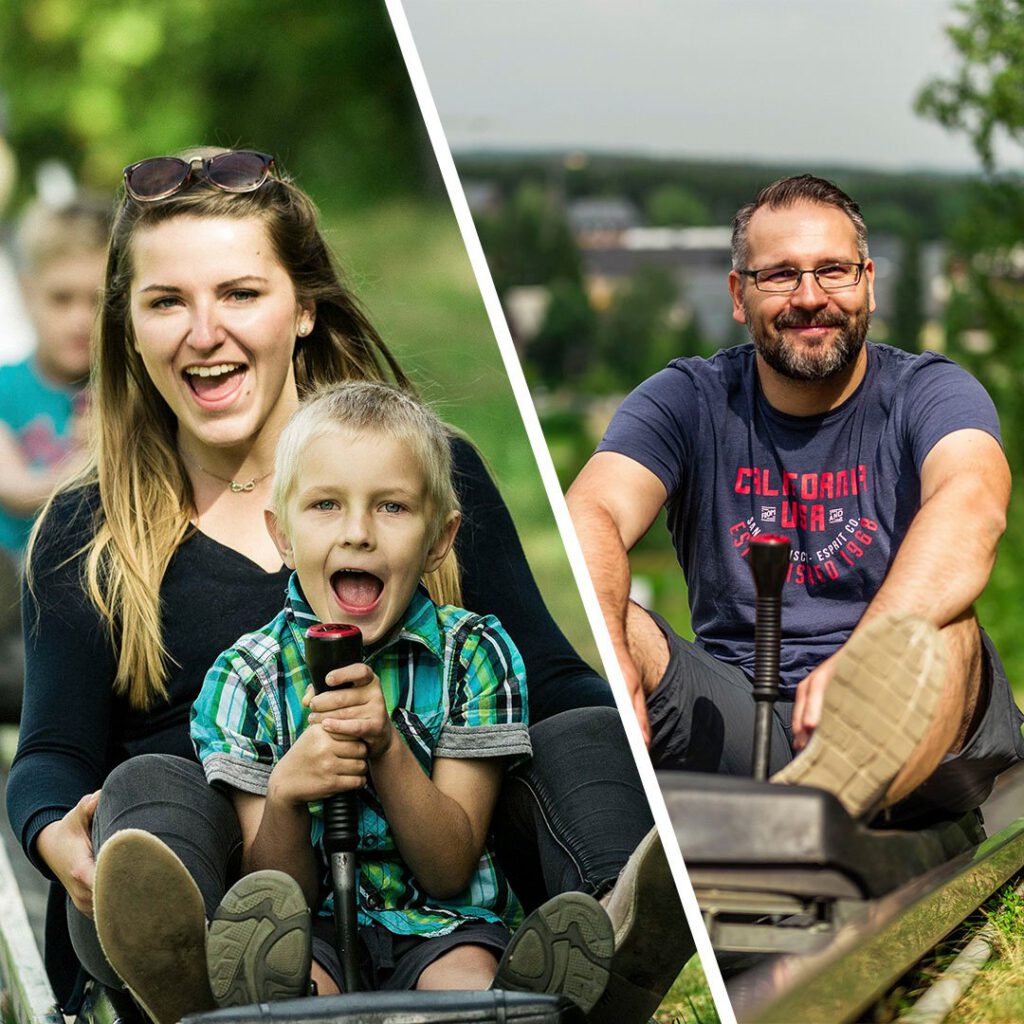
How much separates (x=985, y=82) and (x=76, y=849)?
101 inches

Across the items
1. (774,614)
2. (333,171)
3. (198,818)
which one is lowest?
(198,818)

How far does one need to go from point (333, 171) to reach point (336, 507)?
675mm

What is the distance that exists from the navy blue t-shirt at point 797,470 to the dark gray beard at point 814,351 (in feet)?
0.17

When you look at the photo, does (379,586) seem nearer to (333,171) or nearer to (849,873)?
(849,873)

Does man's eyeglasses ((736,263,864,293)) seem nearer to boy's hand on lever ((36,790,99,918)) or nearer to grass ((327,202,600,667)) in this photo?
grass ((327,202,600,667))

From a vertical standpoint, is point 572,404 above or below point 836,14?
below

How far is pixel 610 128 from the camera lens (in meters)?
2.97

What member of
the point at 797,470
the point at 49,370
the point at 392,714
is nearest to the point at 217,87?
the point at 49,370

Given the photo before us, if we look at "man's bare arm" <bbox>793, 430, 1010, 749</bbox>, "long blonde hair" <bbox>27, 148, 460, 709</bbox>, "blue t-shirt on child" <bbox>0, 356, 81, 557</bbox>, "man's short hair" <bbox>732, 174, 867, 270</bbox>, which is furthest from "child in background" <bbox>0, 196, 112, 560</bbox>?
"man's bare arm" <bbox>793, 430, 1010, 749</bbox>

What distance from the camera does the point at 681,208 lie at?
2.94 m

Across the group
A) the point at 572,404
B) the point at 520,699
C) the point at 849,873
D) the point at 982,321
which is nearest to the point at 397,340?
the point at 520,699

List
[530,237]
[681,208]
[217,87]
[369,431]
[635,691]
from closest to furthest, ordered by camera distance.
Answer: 1. [369,431]
2. [635,691]
3. [217,87]
4. [681,208]
5. [530,237]

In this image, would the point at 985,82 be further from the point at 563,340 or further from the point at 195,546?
the point at 195,546

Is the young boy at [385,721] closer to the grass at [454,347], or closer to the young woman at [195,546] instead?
the young woman at [195,546]
